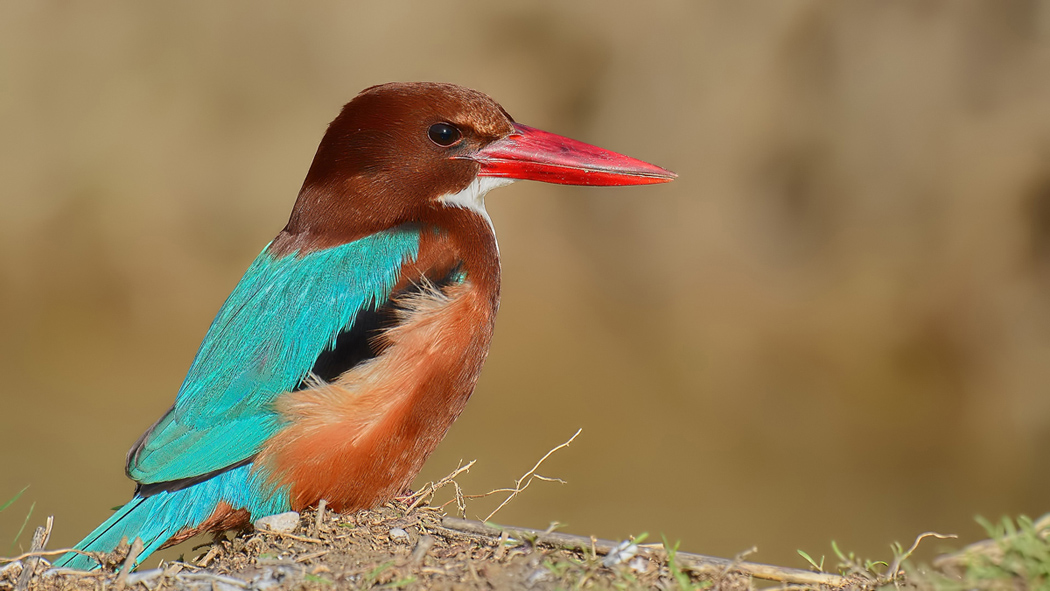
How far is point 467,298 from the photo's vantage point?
2.79 metres

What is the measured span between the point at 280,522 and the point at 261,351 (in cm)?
51

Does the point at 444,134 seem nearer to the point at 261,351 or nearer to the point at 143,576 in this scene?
the point at 261,351

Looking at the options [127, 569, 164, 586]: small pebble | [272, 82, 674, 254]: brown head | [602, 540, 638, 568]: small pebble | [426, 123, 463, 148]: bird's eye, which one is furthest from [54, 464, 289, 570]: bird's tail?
[426, 123, 463, 148]: bird's eye

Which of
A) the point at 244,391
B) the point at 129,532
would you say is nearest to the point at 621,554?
the point at 244,391

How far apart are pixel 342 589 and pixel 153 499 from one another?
0.87 m

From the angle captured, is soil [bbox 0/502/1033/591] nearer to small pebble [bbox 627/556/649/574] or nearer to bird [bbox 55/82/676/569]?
small pebble [bbox 627/556/649/574]

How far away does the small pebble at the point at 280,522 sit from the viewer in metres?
2.40

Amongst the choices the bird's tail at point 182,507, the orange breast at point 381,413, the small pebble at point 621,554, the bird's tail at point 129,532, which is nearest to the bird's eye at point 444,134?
the orange breast at point 381,413

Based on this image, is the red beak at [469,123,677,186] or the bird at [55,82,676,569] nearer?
the bird at [55,82,676,569]

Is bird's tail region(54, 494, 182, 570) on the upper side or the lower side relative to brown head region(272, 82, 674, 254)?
lower

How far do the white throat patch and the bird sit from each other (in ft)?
0.12

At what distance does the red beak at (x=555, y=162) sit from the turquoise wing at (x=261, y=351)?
436 millimetres

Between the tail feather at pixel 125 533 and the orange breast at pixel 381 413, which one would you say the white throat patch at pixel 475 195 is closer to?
the orange breast at pixel 381 413

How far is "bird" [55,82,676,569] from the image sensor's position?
261 centimetres
